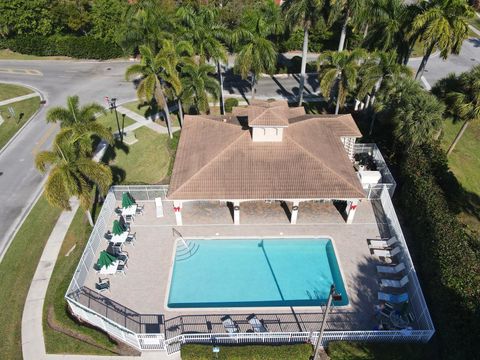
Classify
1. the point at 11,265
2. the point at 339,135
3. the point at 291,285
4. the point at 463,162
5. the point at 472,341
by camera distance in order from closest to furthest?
the point at 472,341, the point at 291,285, the point at 11,265, the point at 339,135, the point at 463,162

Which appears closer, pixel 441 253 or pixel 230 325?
pixel 230 325

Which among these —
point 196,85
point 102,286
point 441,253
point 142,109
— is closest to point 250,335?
point 102,286

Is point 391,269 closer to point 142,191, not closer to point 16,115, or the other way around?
point 142,191

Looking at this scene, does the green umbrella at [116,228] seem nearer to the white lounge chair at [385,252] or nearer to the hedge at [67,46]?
the white lounge chair at [385,252]

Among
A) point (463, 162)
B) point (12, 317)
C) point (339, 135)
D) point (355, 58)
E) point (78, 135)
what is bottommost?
point (12, 317)

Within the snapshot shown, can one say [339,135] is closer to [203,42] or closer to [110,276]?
[203,42]

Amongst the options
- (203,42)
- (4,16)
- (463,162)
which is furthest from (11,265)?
(4,16)

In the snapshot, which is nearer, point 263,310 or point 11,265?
point 263,310
